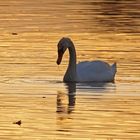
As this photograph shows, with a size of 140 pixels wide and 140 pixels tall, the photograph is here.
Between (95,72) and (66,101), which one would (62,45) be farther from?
(66,101)

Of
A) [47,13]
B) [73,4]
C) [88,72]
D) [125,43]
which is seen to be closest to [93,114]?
[88,72]

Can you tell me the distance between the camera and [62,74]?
21.2 m

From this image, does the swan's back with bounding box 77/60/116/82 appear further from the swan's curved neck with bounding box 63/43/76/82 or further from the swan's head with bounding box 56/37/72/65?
the swan's head with bounding box 56/37/72/65

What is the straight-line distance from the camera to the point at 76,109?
16.6 m

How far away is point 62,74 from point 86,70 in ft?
1.75

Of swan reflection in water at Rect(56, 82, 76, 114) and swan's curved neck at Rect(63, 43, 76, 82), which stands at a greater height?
swan's curved neck at Rect(63, 43, 76, 82)

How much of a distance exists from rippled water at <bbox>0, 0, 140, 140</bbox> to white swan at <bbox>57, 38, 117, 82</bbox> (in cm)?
24

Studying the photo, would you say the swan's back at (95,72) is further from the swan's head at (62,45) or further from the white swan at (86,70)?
the swan's head at (62,45)

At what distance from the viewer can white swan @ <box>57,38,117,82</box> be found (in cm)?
2064

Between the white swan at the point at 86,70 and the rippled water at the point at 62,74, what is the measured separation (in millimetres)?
236

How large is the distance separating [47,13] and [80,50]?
371 inches

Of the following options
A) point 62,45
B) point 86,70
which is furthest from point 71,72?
point 62,45

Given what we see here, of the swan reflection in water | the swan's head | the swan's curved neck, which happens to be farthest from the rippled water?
the swan's head

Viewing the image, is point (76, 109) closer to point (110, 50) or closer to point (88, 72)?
point (88, 72)
